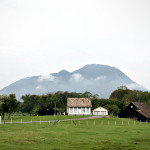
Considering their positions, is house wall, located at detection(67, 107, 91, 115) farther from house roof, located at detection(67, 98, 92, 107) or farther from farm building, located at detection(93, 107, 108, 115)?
farm building, located at detection(93, 107, 108, 115)

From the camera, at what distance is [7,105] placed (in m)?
73.2

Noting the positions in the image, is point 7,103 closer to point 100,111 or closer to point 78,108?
point 78,108

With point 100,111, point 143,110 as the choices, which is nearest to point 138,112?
point 143,110

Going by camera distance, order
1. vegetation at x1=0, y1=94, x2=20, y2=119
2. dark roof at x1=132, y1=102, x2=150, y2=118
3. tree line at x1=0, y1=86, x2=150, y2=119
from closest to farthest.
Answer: vegetation at x1=0, y1=94, x2=20, y2=119, tree line at x1=0, y1=86, x2=150, y2=119, dark roof at x1=132, y1=102, x2=150, y2=118

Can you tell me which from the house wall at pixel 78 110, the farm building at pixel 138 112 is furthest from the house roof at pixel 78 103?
the farm building at pixel 138 112

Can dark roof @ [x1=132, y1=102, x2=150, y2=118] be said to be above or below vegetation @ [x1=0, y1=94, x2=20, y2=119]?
below

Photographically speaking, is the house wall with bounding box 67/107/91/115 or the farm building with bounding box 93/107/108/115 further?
the farm building with bounding box 93/107/108/115

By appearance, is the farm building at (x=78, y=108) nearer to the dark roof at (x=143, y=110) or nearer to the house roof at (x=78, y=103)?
the house roof at (x=78, y=103)

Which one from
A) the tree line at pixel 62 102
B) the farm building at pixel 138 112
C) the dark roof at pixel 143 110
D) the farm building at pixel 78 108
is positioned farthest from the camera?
the farm building at pixel 78 108

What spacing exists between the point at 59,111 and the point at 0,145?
272 feet

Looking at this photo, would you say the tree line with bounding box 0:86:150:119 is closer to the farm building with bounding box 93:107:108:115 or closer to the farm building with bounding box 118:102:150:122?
the farm building with bounding box 93:107:108:115

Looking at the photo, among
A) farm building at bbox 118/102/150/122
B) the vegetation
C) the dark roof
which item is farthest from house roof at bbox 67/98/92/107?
the vegetation

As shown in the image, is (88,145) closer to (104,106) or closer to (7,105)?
(7,105)

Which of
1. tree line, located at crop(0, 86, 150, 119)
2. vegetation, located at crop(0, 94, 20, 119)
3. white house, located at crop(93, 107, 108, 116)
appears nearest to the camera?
vegetation, located at crop(0, 94, 20, 119)
